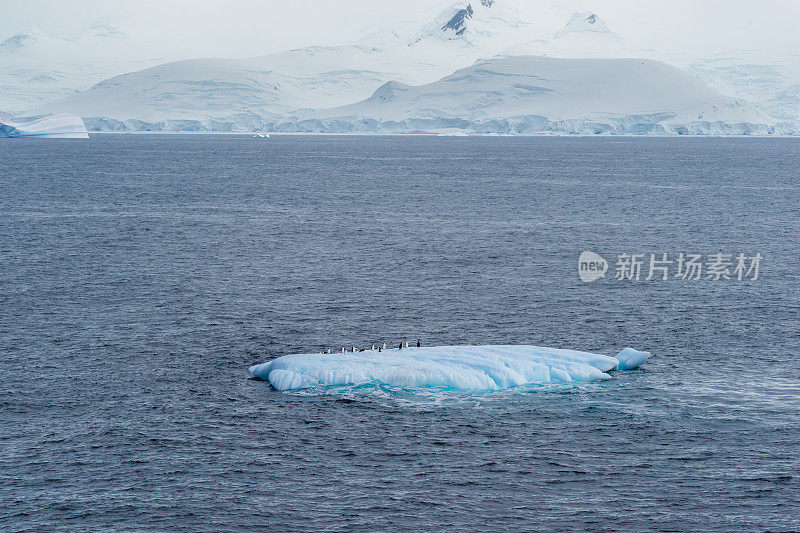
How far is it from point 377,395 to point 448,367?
18.0 ft

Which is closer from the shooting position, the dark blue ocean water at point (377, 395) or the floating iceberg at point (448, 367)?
the dark blue ocean water at point (377, 395)

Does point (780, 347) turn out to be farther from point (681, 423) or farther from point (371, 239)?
point (371, 239)

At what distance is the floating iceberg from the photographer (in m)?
60.8

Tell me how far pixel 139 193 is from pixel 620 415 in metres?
Answer: 143

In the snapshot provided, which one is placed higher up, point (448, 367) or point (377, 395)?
point (448, 367)

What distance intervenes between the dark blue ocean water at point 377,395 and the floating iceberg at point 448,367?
43.9 inches

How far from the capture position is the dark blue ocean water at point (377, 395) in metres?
44.4

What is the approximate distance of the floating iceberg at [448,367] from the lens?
6078 cm

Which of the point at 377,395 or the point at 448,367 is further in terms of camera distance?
the point at 448,367

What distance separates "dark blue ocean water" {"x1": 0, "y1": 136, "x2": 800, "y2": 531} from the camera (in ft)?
146

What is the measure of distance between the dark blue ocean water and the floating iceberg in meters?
1.11

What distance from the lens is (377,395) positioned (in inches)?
2336

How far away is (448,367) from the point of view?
202ft

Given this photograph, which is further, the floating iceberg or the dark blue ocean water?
the floating iceberg
